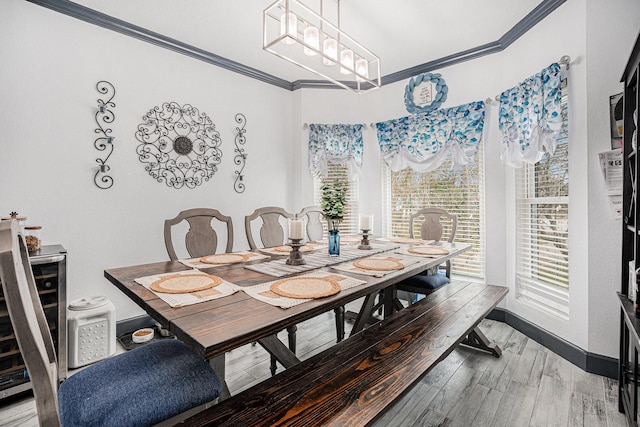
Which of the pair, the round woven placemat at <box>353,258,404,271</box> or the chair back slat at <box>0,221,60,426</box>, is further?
the round woven placemat at <box>353,258,404,271</box>

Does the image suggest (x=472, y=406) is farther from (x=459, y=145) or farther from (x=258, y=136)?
(x=258, y=136)

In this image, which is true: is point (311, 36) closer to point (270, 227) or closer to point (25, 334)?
point (270, 227)

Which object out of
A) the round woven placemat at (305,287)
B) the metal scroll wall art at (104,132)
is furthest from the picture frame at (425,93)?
the metal scroll wall art at (104,132)

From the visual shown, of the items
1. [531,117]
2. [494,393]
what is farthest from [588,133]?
[494,393]

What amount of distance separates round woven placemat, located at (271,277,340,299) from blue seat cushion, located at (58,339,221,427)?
16.6 inches

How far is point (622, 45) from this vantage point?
1.98 metres

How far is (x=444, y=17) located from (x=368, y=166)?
69.4 inches

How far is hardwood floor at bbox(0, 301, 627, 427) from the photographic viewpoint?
1.67 meters

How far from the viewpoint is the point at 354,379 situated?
1.20 m

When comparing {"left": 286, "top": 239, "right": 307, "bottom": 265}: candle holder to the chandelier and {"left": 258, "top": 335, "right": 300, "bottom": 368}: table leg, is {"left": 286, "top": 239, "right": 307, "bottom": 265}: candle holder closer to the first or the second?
{"left": 258, "top": 335, "right": 300, "bottom": 368}: table leg

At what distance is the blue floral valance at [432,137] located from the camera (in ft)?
10.3

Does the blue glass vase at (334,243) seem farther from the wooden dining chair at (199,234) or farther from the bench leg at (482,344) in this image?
the bench leg at (482,344)

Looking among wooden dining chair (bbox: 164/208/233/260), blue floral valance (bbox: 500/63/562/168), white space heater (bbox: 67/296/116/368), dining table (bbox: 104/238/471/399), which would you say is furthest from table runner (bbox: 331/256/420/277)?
white space heater (bbox: 67/296/116/368)

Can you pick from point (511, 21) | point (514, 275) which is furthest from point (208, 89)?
point (514, 275)
